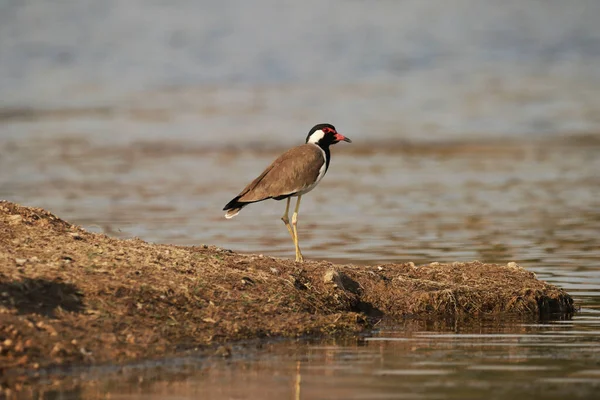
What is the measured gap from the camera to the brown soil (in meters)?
9.67

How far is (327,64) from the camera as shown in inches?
2064

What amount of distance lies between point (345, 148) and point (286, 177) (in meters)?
19.9

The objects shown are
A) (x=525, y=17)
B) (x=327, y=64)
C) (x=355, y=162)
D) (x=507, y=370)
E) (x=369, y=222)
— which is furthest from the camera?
(x=525, y=17)

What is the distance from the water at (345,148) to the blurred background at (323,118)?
0.13 meters

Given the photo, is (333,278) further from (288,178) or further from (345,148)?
(345,148)

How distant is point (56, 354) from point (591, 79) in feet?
128

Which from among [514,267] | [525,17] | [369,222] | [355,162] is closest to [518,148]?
[355,162]

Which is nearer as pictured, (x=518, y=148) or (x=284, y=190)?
(x=284, y=190)

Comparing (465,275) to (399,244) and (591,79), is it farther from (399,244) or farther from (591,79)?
(591,79)

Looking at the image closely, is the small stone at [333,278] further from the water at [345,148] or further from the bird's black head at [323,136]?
the bird's black head at [323,136]

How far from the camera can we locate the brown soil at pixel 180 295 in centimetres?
967

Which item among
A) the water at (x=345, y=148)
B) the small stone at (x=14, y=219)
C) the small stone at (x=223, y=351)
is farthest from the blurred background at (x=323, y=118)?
the small stone at (x=223, y=351)

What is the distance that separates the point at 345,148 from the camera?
3325 centimetres

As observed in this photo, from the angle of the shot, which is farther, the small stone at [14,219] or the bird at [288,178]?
the bird at [288,178]
